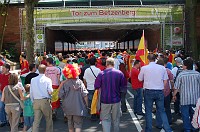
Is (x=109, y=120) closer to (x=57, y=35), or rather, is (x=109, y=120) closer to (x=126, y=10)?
(x=126, y=10)

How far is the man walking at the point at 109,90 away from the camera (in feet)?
23.9

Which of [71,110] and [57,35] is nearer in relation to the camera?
[71,110]

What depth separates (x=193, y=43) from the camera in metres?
19.8

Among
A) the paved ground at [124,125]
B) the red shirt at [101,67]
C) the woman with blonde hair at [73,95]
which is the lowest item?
the paved ground at [124,125]

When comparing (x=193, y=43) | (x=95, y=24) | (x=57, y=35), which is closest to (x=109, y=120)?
(x=193, y=43)

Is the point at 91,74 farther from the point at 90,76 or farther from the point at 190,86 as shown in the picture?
the point at 190,86

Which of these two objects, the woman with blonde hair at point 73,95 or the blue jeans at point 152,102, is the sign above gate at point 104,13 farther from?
the woman with blonde hair at point 73,95

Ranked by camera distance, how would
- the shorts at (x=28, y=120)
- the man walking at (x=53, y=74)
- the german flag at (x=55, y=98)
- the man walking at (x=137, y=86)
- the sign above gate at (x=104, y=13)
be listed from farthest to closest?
the sign above gate at (x=104, y=13) < the man walking at (x=137, y=86) < the german flag at (x=55, y=98) < the man walking at (x=53, y=74) < the shorts at (x=28, y=120)

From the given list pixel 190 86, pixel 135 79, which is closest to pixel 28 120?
pixel 135 79

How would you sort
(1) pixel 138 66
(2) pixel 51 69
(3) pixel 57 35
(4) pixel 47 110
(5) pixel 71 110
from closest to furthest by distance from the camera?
1. (5) pixel 71 110
2. (4) pixel 47 110
3. (2) pixel 51 69
4. (1) pixel 138 66
5. (3) pixel 57 35

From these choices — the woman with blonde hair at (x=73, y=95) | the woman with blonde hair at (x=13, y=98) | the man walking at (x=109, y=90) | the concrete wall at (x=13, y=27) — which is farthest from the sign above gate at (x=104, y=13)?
the woman with blonde hair at (x=73, y=95)

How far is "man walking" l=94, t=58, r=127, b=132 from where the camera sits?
23.9 feet

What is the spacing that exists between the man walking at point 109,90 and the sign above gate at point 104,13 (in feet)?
55.5

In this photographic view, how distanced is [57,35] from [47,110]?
95.5 ft
